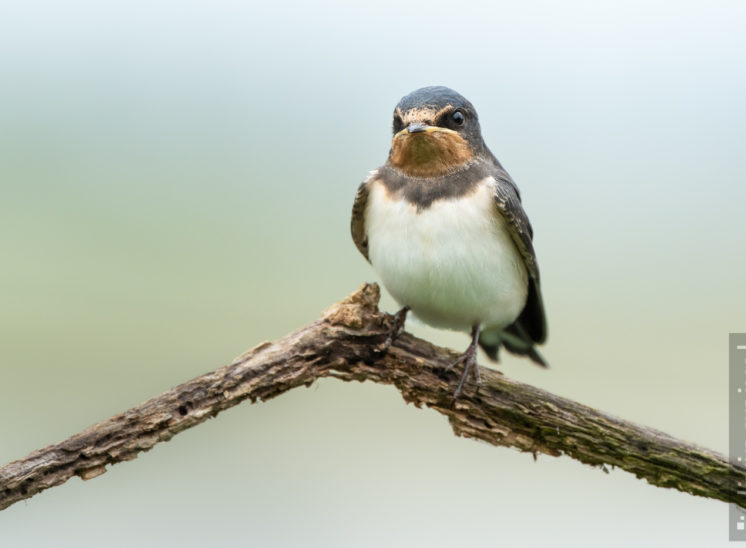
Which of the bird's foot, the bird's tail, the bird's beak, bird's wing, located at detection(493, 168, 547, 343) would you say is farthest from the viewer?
the bird's tail

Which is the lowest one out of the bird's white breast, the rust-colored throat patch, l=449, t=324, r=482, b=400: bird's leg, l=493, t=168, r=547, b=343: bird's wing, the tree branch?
the tree branch

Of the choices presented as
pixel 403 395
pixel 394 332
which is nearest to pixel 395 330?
pixel 394 332

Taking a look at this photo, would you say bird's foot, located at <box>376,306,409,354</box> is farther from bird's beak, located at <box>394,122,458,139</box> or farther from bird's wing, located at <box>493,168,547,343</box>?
bird's beak, located at <box>394,122,458,139</box>

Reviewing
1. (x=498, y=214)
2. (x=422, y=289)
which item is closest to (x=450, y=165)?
(x=498, y=214)

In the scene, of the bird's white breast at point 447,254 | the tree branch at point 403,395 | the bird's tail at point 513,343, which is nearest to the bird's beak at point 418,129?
the bird's white breast at point 447,254

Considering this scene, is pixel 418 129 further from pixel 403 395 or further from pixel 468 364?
pixel 403 395

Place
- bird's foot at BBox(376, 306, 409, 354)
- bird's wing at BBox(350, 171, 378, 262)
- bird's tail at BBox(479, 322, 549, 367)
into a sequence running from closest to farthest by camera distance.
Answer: bird's foot at BBox(376, 306, 409, 354), bird's wing at BBox(350, 171, 378, 262), bird's tail at BBox(479, 322, 549, 367)

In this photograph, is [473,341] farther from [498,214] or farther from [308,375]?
[308,375]

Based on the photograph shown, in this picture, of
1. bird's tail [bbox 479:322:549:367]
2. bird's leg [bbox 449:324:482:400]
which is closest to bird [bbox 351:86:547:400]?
bird's leg [bbox 449:324:482:400]
